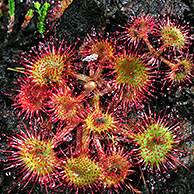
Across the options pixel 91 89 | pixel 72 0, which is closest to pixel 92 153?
pixel 91 89

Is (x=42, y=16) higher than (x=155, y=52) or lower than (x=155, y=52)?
higher

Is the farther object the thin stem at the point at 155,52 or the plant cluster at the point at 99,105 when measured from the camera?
the thin stem at the point at 155,52

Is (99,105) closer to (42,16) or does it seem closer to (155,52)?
(155,52)

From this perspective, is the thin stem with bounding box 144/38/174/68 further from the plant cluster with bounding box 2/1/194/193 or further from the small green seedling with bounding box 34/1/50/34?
the small green seedling with bounding box 34/1/50/34

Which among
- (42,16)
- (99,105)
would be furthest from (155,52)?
(42,16)

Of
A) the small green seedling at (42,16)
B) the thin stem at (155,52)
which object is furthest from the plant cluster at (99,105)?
the small green seedling at (42,16)

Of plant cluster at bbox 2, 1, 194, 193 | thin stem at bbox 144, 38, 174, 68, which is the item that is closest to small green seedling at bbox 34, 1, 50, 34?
plant cluster at bbox 2, 1, 194, 193

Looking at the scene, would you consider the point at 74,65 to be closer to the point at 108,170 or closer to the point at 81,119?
the point at 81,119

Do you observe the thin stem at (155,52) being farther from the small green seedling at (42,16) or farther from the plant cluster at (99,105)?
the small green seedling at (42,16)

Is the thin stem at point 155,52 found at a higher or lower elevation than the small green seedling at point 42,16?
lower
